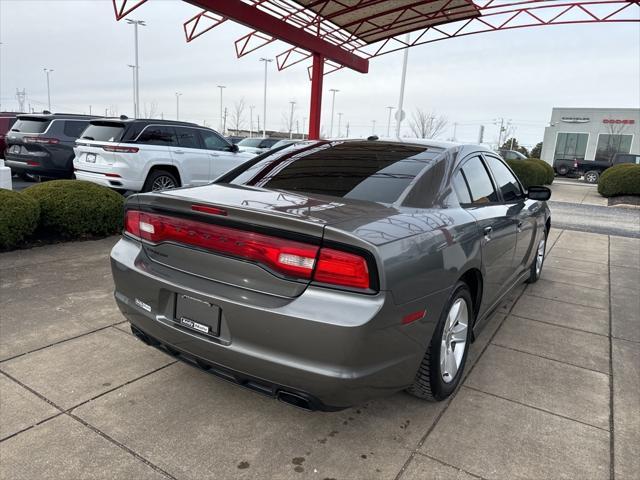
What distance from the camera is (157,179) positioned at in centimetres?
885

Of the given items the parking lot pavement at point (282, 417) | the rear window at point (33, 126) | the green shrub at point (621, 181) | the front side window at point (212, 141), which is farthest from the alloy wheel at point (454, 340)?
the green shrub at point (621, 181)

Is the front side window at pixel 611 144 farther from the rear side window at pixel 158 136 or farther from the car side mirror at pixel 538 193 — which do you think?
the car side mirror at pixel 538 193

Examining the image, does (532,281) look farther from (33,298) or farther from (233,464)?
(33,298)

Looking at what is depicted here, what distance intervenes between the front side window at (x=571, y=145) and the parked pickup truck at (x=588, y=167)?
1903 cm

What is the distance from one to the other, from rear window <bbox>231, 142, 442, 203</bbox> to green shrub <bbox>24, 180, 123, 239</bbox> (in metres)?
3.83

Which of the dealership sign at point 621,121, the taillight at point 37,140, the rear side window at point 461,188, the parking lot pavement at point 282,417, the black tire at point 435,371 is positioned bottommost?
the parking lot pavement at point 282,417

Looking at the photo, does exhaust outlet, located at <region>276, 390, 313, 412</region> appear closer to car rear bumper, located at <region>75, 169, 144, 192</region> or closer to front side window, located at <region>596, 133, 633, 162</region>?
car rear bumper, located at <region>75, 169, 144, 192</region>

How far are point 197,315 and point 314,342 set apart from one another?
66cm

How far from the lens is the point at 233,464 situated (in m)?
2.26

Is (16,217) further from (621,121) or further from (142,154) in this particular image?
(621,121)

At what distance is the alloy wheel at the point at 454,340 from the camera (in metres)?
2.80

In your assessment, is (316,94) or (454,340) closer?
(454,340)

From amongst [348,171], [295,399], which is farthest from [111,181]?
[295,399]

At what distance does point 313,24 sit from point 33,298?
10040 mm
